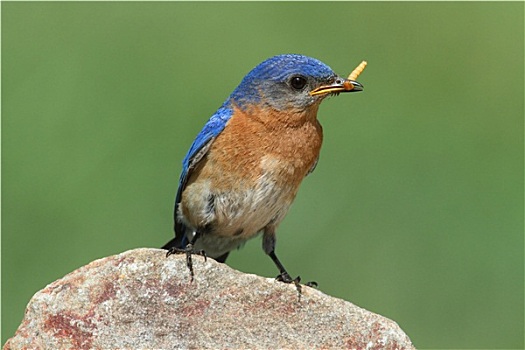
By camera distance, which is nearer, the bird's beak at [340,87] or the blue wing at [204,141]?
the bird's beak at [340,87]

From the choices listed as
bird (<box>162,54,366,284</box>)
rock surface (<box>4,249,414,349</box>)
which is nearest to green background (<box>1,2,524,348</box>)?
bird (<box>162,54,366,284</box>)

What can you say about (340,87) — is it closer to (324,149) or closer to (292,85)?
(292,85)

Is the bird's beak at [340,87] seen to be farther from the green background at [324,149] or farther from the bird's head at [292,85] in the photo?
the green background at [324,149]

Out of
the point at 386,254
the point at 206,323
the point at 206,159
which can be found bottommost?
the point at 386,254

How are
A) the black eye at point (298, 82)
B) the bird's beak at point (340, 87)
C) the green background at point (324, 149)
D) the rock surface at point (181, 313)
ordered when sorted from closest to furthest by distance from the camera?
the rock surface at point (181, 313) < the bird's beak at point (340, 87) < the black eye at point (298, 82) < the green background at point (324, 149)

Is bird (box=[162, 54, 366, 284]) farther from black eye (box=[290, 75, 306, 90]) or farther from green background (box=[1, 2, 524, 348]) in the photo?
green background (box=[1, 2, 524, 348])

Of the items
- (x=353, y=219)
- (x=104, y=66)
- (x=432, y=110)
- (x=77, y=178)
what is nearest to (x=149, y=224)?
(x=77, y=178)

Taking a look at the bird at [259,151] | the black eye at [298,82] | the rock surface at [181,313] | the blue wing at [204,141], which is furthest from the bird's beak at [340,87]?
the rock surface at [181,313]

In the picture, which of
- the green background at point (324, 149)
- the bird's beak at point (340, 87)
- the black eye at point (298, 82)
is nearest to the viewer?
the bird's beak at point (340, 87)

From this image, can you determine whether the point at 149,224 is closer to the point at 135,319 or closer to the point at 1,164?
the point at 1,164
